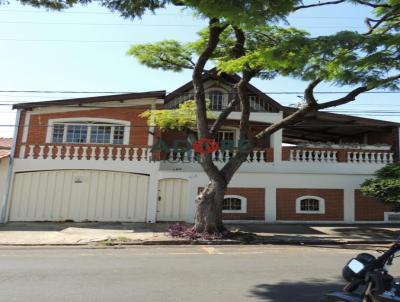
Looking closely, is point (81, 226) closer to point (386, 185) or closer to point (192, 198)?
point (192, 198)

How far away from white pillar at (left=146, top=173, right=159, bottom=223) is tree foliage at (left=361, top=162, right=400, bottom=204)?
827cm

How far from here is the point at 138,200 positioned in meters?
16.5

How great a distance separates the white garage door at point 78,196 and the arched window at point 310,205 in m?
6.57

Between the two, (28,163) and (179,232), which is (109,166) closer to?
(28,163)

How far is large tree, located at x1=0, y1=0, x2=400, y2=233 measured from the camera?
25.8 feet

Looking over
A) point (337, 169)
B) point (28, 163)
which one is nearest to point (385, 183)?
point (337, 169)

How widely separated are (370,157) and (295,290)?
13.1 meters

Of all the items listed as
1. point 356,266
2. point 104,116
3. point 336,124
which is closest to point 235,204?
point 336,124

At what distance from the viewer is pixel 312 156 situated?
17422 millimetres

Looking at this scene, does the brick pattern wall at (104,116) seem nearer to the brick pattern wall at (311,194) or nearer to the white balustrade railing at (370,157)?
the brick pattern wall at (311,194)

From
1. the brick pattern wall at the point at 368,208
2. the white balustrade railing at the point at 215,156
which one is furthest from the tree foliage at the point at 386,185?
the white balustrade railing at the point at 215,156

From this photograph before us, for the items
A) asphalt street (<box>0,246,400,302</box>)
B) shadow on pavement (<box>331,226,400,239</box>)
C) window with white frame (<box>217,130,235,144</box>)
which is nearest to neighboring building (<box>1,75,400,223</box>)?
shadow on pavement (<box>331,226,400,239</box>)

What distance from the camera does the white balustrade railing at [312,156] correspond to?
17203 mm

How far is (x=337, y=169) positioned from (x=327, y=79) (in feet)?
27.3
